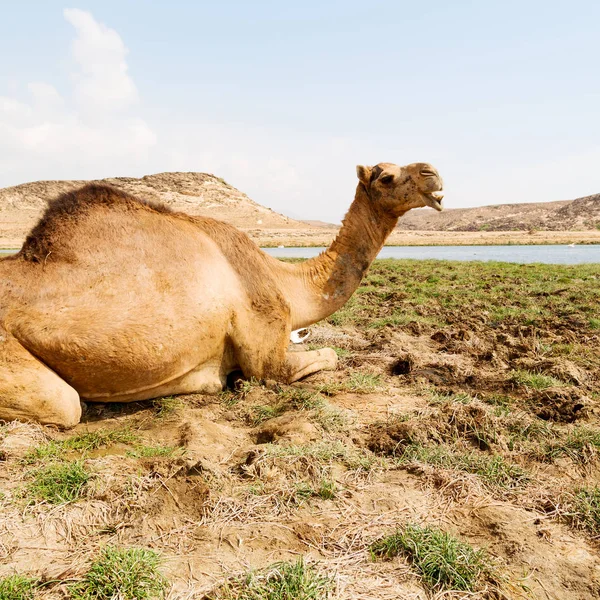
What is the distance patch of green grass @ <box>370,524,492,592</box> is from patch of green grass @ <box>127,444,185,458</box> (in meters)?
1.83

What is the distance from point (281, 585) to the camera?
244cm

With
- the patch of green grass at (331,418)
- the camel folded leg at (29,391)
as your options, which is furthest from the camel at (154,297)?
the patch of green grass at (331,418)

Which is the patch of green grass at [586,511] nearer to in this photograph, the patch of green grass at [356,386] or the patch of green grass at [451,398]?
the patch of green grass at [451,398]

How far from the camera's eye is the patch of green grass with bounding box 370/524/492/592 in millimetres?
2537

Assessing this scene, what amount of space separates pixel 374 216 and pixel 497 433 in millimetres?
2890

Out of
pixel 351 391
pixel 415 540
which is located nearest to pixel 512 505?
pixel 415 540

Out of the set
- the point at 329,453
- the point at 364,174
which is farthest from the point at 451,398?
the point at 364,174

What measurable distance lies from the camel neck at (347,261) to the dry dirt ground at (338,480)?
2.98ft

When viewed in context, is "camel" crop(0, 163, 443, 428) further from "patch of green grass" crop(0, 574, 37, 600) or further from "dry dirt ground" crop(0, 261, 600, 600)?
"patch of green grass" crop(0, 574, 37, 600)

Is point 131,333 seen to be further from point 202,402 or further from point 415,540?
point 415,540

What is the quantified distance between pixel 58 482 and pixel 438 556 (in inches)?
97.8

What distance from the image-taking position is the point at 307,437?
4141 mm

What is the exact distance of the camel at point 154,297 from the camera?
4.30 meters

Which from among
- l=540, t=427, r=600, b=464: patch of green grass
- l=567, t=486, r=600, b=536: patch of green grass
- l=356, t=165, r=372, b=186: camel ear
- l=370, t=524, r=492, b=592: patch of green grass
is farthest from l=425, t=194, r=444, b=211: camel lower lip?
l=370, t=524, r=492, b=592: patch of green grass
